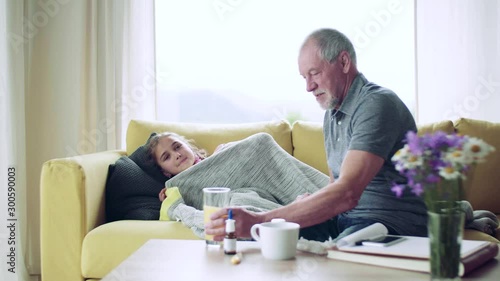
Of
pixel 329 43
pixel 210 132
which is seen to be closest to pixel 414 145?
pixel 329 43

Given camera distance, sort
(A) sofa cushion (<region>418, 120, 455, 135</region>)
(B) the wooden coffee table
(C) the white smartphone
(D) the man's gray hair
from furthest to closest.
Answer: (A) sofa cushion (<region>418, 120, 455, 135</region>) → (D) the man's gray hair → (C) the white smartphone → (B) the wooden coffee table

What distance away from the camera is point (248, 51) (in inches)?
129

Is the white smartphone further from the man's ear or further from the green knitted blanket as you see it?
the green knitted blanket

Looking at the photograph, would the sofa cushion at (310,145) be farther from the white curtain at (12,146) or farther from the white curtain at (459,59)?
Result: the white curtain at (12,146)

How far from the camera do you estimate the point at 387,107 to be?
157cm

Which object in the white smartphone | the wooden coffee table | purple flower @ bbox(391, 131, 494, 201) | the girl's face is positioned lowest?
the wooden coffee table

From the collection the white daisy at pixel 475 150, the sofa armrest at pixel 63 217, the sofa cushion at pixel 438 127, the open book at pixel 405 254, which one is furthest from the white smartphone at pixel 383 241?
the sofa cushion at pixel 438 127

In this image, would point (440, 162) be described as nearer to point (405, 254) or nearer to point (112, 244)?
point (405, 254)

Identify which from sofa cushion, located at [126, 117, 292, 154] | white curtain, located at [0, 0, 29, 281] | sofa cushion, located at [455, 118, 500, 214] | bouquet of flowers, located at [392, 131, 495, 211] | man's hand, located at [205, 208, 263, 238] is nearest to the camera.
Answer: bouquet of flowers, located at [392, 131, 495, 211]

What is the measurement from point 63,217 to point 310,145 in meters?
1.16

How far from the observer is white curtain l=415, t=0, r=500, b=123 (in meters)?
3.01

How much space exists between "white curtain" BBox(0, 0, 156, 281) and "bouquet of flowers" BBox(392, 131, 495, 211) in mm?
2408

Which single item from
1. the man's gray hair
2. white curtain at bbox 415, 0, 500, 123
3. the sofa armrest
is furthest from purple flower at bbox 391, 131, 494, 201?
white curtain at bbox 415, 0, 500, 123

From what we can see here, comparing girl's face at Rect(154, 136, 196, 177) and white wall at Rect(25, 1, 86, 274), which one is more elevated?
white wall at Rect(25, 1, 86, 274)
